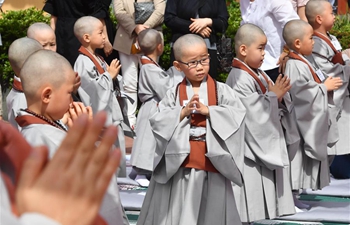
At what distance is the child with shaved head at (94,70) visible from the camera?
6137mm

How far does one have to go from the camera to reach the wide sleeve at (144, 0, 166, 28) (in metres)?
8.11

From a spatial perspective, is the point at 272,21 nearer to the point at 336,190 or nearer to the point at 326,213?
the point at 336,190

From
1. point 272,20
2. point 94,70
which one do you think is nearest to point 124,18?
point 272,20

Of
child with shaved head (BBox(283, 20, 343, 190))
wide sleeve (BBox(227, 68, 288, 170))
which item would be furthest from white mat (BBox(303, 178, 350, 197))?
wide sleeve (BBox(227, 68, 288, 170))

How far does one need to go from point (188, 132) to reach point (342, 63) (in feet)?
8.84

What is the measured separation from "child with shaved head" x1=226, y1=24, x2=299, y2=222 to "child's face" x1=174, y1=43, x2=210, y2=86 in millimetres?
755

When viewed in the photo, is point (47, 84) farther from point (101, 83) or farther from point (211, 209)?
point (101, 83)

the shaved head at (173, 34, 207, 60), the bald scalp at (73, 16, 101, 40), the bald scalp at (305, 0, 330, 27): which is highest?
the bald scalp at (305, 0, 330, 27)

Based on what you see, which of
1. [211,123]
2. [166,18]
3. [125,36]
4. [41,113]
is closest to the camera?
[41,113]

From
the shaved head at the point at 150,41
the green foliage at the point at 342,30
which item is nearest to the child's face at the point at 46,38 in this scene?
the shaved head at the point at 150,41

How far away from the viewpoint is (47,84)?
306 centimetres

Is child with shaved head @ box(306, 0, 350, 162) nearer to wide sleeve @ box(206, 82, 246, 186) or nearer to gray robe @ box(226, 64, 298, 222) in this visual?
gray robe @ box(226, 64, 298, 222)

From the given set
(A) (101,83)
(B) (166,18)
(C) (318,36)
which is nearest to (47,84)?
(A) (101,83)

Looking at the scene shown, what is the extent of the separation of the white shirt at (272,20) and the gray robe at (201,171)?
2.66 metres
